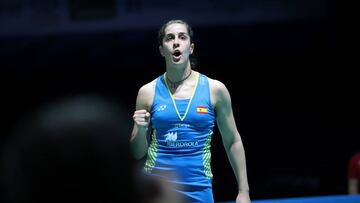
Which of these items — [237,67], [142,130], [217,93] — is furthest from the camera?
[237,67]

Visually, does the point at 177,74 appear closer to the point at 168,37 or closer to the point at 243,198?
the point at 168,37

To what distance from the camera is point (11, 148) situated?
33.2 inches

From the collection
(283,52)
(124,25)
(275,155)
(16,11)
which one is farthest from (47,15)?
(275,155)

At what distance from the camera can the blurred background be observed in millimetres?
4941

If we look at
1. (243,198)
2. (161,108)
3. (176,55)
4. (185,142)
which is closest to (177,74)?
(176,55)

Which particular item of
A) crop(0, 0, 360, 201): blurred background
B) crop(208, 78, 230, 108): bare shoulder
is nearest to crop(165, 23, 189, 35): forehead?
crop(208, 78, 230, 108): bare shoulder

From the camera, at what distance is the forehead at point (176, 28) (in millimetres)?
2479

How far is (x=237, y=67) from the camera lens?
210 inches

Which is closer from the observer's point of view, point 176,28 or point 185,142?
point 185,142

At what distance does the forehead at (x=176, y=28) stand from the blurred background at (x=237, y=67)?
7.98 feet

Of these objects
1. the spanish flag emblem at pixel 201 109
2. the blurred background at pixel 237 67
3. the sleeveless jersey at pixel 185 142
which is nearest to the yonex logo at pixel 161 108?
the sleeveless jersey at pixel 185 142

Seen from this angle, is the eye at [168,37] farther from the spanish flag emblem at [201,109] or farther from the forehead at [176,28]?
the spanish flag emblem at [201,109]

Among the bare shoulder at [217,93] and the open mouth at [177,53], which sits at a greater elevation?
the open mouth at [177,53]

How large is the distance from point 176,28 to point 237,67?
2908 mm
